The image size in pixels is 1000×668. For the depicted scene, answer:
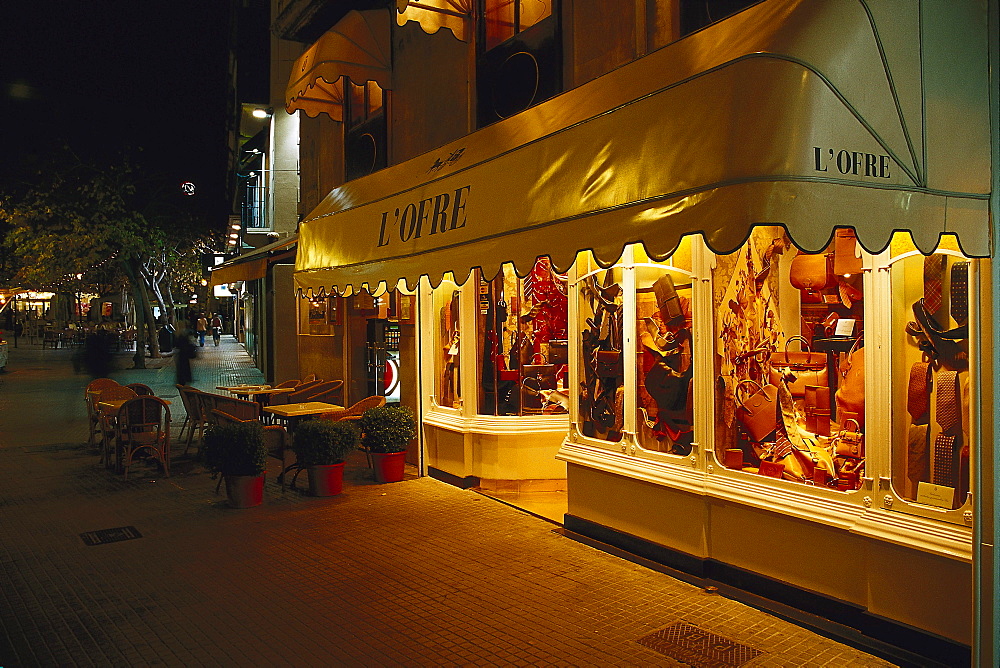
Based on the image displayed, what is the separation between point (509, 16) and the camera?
Answer: 30.3 feet

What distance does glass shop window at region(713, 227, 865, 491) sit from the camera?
554 centimetres

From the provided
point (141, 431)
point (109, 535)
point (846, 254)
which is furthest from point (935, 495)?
point (141, 431)

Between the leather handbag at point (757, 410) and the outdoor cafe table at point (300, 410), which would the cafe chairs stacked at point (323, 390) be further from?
the leather handbag at point (757, 410)

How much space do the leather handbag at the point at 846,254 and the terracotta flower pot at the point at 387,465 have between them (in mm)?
6205

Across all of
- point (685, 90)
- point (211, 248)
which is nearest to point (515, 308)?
point (685, 90)

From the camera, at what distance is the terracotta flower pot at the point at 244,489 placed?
8.85 metres

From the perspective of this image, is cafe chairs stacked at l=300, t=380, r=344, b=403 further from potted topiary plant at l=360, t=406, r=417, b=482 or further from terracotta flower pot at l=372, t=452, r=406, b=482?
terracotta flower pot at l=372, t=452, r=406, b=482

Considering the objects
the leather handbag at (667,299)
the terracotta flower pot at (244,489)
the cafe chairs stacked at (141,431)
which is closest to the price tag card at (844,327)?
the leather handbag at (667,299)

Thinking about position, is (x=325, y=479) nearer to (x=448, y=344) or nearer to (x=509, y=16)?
(x=448, y=344)

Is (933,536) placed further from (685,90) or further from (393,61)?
(393,61)

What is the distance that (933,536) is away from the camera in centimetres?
468

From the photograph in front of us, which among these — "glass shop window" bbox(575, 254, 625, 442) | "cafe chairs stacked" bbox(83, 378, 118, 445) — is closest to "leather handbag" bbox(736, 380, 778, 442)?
"glass shop window" bbox(575, 254, 625, 442)

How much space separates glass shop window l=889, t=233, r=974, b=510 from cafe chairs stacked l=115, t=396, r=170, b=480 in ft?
30.4

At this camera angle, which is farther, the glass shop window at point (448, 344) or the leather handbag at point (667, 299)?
the glass shop window at point (448, 344)
